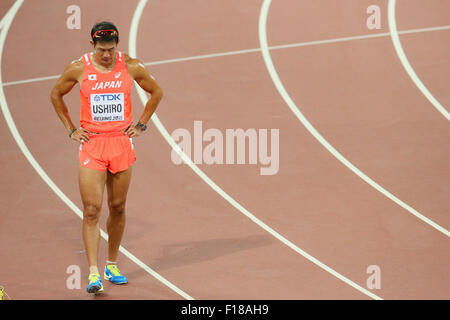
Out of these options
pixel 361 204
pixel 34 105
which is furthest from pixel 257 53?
pixel 361 204

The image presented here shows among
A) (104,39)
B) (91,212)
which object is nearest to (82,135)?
(91,212)

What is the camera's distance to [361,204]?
30.7ft

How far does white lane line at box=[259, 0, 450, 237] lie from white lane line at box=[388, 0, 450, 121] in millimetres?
1955

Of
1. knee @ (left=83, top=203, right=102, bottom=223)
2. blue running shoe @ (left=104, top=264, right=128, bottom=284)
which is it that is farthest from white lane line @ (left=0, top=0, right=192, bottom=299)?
knee @ (left=83, top=203, right=102, bottom=223)

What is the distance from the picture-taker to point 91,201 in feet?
23.7

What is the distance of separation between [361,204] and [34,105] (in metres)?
5.52

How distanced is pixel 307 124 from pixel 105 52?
4.80m

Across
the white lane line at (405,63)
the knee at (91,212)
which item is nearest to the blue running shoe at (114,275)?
the knee at (91,212)

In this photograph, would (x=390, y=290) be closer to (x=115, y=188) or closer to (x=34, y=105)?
(x=115, y=188)

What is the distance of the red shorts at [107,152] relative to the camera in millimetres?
7230

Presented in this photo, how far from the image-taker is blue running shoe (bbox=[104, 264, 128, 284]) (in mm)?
7688

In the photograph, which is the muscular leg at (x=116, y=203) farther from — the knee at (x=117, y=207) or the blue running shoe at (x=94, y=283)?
the blue running shoe at (x=94, y=283)

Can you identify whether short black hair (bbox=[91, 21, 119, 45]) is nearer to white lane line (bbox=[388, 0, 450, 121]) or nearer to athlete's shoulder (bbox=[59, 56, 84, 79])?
athlete's shoulder (bbox=[59, 56, 84, 79])

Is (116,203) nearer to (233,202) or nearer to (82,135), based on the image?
(82,135)
